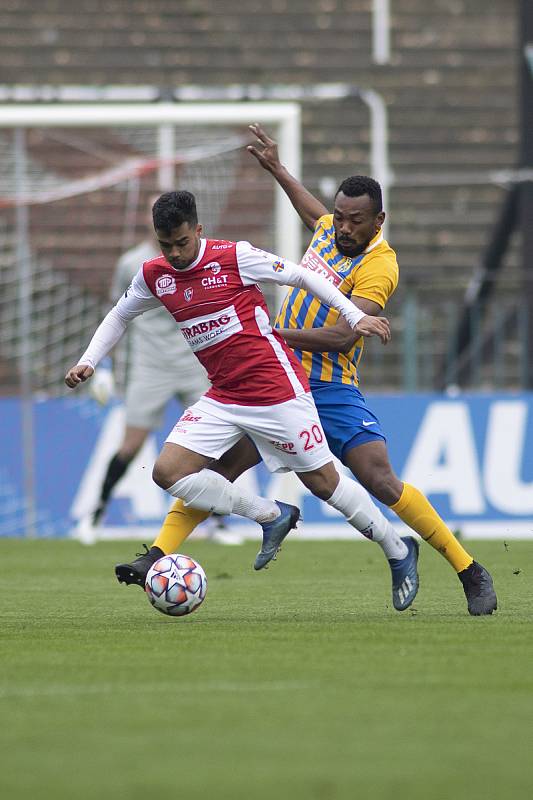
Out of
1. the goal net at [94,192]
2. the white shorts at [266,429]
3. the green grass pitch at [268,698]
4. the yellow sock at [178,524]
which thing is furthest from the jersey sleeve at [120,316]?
the goal net at [94,192]

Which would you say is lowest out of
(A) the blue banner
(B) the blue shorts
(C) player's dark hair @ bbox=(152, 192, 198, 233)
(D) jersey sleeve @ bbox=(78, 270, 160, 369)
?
(A) the blue banner

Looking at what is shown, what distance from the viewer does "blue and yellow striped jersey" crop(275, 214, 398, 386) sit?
24.0 feet

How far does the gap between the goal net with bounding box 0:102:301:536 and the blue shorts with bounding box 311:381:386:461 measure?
6.09 metres

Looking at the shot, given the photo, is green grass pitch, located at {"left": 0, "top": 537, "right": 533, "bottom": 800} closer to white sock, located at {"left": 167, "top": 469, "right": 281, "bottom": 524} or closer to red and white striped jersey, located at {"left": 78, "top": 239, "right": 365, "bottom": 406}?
white sock, located at {"left": 167, "top": 469, "right": 281, "bottom": 524}

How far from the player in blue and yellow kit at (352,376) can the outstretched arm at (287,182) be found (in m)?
0.40

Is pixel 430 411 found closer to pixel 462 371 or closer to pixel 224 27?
pixel 462 371

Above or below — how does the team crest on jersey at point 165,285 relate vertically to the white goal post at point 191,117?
below

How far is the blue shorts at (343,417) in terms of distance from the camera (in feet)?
24.1

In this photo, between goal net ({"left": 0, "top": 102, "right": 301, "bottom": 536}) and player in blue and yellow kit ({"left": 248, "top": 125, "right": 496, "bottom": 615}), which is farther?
goal net ({"left": 0, "top": 102, "right": 301, "bottom": 536})

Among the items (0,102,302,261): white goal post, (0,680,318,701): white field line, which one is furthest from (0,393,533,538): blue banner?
(0,680,318,701): white field line

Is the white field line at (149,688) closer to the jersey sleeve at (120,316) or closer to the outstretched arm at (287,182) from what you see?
the jersey sleeve at (120,316)

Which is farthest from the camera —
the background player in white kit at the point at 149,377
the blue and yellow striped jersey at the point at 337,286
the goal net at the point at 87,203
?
the goal net at the point at 87,203

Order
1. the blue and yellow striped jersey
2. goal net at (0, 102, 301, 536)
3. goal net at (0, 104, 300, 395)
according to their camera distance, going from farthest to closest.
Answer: goal net at (0, 104, 300, 395), goal net at (0, 102, 301, 536), the blue and yellow striped jersey

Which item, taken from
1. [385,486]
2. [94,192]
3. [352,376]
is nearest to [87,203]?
[94,192]
